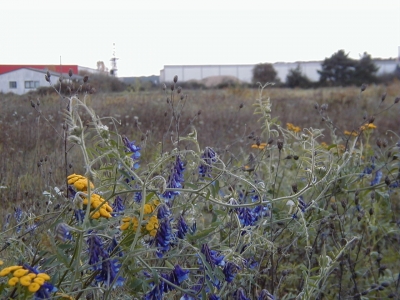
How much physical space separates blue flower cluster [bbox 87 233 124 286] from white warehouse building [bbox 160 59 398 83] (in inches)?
1076

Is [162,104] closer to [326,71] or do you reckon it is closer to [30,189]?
[30,189]

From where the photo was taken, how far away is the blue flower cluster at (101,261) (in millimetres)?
1130

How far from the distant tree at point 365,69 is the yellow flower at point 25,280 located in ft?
96.8

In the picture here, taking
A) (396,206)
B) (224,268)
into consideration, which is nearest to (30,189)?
(224,268)

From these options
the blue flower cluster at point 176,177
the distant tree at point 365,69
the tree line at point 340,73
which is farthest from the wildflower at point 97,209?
the distant tree at point 365,69

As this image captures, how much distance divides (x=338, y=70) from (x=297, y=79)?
2831 mm

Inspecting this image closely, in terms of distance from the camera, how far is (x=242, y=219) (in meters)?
1.69

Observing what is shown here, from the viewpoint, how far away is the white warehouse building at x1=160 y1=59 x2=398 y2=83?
2990cm

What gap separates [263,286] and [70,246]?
1171mm

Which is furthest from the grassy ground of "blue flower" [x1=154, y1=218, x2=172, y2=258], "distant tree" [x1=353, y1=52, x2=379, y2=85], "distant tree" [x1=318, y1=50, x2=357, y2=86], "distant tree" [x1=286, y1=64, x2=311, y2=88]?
"distant tree" [x1=353, y1=52, x2=379, y2=85]

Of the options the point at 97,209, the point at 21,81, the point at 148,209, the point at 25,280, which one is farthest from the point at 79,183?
the point at 21,81

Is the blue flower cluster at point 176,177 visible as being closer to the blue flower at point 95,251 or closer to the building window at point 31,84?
the blue flower at point 95,251

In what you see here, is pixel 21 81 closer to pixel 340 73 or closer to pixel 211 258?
pixel 211 258

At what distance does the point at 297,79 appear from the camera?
1139 inches
